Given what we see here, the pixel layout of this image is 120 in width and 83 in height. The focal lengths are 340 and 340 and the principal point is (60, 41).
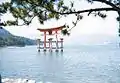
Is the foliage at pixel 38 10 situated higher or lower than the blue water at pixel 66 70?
higher

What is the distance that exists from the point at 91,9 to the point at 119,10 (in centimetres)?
36

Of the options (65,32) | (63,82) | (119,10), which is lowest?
(63,82)

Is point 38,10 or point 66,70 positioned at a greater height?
point 38,10

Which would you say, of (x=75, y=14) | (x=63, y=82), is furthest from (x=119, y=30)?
(x=63, y=82)

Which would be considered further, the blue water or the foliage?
the blue water

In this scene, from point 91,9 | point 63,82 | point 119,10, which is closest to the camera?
point 119,10

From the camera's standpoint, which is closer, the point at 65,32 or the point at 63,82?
the point at 65,32

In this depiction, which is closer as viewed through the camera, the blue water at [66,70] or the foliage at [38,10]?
the foliage at [38,10]

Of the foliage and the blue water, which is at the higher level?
the foliage

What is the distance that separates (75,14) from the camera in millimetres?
3762

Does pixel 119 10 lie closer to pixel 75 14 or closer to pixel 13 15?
pixel 75 14

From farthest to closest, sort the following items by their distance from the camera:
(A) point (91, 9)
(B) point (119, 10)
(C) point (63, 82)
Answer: (C) point (63, 82) → (A) point (91, 9) → (B) point (119, 10)

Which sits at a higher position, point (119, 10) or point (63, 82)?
point (119, 10)

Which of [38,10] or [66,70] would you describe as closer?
[38,10]
